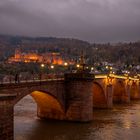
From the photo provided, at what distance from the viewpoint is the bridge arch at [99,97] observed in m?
62.9

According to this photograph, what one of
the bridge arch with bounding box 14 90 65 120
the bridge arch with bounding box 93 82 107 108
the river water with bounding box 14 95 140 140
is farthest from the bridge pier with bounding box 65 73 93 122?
the bridge arch with bounding box 93 82 107 108

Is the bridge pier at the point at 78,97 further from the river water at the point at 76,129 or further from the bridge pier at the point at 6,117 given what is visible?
the bridge pier at the point at 6,117

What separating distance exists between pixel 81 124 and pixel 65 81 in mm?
5603

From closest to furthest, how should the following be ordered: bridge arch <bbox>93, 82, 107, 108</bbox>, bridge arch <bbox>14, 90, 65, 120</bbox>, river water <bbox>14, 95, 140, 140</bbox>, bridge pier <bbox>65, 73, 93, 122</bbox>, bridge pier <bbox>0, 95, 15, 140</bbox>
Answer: bridge pier <bbox>0, 95, 15, 140</bbox>
river water <bbox>14, 95, 140, 140</bbox>
bridge arch <bbox>14, 90, 65, 120</bbox>
bridge pier <bbox>65, 73, 93, 122</bbox>
bridge arch <bbox>93, 82, 107, 108</bbox>

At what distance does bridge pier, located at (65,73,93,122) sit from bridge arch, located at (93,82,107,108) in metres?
17.1

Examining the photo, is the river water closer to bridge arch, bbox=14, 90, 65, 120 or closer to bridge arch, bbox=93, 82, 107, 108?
bridge arch, bbox=14, 90, 65, 120

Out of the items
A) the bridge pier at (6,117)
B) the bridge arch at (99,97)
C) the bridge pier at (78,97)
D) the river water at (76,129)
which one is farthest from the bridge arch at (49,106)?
the bridge pier at (6,117)

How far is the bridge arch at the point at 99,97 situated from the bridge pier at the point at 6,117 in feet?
131

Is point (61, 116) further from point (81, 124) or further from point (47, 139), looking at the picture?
point (47, 139)

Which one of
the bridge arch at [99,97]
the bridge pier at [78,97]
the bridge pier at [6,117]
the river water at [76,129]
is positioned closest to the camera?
the bridge pier at [6,117]

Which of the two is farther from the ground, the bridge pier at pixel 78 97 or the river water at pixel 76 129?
the bridge pier at pixel 78 97

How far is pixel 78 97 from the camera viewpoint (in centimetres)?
4488

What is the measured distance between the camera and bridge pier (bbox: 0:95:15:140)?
872 inches

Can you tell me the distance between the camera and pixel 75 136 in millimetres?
37594
